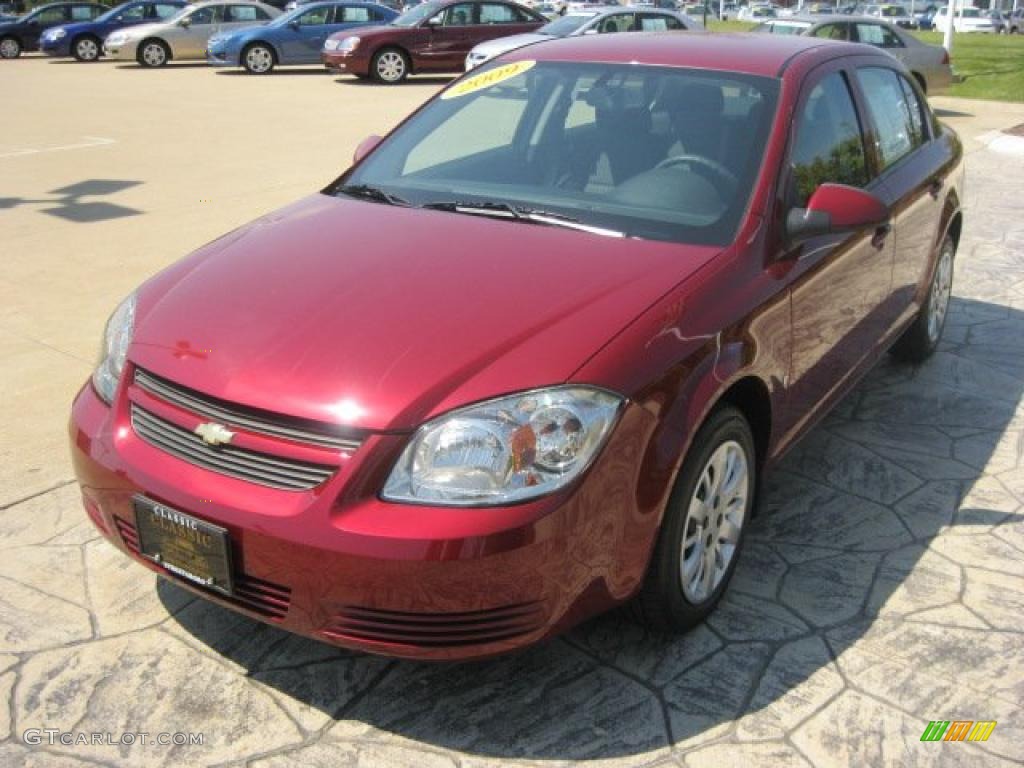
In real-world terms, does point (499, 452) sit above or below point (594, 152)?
below

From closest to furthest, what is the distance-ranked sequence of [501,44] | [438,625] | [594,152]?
[438,625] → [594,152] → [501,44]

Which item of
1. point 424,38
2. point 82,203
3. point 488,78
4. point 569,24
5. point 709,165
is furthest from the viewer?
point 424,38

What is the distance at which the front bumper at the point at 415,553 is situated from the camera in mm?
2520

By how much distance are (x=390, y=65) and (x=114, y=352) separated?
18520mm

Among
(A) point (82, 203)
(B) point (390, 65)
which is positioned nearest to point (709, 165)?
(A) point (82, 203)

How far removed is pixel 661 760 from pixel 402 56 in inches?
770

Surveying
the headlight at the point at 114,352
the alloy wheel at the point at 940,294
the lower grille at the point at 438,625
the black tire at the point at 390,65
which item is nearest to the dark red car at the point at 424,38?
the black tire at the point at 390,65

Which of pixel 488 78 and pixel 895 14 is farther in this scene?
pixel 895 14

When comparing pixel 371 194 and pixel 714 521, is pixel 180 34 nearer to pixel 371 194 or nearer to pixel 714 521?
pixel 371 194

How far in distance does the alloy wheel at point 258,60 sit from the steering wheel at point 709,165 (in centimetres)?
2073

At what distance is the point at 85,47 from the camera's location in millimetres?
26484

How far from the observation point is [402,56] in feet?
68.1

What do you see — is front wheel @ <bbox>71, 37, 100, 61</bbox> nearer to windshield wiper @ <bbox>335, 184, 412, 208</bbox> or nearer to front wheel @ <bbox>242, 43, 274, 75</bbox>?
front wheel @ <bbox>242, 43, 274, 75</bbox>

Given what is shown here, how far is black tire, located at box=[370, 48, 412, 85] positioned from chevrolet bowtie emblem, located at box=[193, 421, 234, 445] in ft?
62.1
